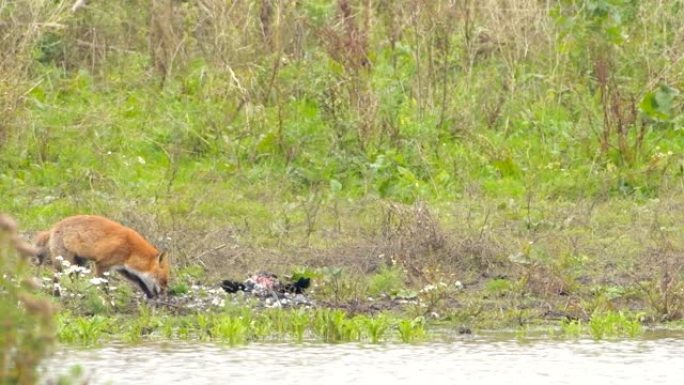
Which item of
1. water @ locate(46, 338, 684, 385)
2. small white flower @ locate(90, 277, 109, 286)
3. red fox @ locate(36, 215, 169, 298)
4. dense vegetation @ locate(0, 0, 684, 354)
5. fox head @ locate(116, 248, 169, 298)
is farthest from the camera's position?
dense vegetation @ locate(0, 0, 684, 354)

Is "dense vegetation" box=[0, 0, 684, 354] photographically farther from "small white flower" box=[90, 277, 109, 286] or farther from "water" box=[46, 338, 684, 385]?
"water" box=[46, 338, 684, 385]

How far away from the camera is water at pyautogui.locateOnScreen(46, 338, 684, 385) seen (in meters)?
9.04

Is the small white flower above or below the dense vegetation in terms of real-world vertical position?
below

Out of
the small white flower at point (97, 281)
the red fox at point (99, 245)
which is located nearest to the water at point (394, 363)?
the small white flower at point (97, 281)

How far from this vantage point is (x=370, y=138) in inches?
567

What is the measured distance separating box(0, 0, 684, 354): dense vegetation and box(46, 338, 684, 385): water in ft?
3.89

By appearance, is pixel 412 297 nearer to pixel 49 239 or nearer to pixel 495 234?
pixel 495 234

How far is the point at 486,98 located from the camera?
49.9ft

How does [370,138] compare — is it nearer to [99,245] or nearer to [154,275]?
[99,245]

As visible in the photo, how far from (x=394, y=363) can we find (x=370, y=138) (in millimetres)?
5131

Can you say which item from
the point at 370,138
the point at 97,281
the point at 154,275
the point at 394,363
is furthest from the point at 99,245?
the point at 370,138

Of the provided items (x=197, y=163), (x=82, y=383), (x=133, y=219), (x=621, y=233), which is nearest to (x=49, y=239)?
(x=133, y=219)

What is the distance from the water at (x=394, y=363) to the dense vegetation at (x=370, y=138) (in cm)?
118

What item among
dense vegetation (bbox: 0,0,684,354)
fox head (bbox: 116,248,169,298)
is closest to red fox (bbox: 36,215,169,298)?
fox head (bbox: 116,248,169,298)
